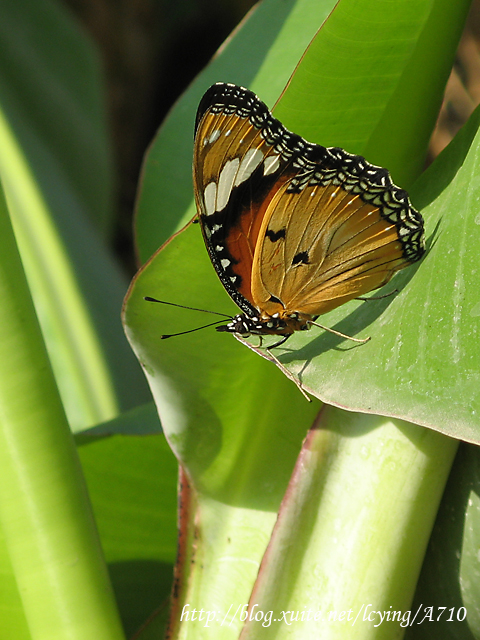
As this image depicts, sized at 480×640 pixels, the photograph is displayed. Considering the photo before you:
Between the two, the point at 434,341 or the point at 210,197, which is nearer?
the point at 434,341

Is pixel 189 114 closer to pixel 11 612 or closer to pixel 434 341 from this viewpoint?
pixel 434 341

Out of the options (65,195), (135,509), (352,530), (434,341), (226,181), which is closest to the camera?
(434,341)

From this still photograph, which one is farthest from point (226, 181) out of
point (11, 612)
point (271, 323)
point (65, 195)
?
point (65, 195)

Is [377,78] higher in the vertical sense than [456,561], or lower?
higher

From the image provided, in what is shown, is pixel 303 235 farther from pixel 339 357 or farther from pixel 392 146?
pixel 339 357

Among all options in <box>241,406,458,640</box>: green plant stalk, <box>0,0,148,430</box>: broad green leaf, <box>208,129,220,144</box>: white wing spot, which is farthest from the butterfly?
<box>0,0,148,430</box>: broad green leaf

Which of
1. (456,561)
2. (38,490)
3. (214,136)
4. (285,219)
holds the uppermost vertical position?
(214,136)

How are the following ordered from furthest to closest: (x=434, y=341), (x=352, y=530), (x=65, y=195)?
(x=65, y=195) < (x=352, y=530) < (x=434, y=341)

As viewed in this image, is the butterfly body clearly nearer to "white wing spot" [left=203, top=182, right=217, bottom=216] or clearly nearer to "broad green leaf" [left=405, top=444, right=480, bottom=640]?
"white wing spot" [left=203, top=182, right=217, bottom=216]
